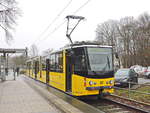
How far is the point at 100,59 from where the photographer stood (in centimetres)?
1114

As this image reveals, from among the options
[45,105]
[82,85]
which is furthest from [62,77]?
[45,105]

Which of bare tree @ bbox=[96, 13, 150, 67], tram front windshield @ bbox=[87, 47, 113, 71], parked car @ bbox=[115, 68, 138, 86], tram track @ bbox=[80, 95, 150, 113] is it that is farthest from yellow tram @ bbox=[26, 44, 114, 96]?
bare tree @ bbox=[96, 13, 150, 67]

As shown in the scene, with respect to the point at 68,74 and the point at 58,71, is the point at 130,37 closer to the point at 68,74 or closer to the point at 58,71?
the point at 58,71

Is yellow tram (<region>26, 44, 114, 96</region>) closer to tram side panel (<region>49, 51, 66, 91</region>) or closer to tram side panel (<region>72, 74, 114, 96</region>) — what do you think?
tram side panel (<region>72, 74, 114, 96</region>)

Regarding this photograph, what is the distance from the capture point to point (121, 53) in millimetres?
56469

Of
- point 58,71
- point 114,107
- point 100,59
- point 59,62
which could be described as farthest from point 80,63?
point 58,71

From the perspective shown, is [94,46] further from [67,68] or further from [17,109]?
[17,109]

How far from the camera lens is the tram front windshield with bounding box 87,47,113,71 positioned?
10878 mm

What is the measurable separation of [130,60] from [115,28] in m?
9.23

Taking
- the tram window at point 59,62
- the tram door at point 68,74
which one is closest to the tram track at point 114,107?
the tram door at point 68,74

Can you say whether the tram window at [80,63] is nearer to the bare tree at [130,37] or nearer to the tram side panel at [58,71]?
the tram side panel at [58,71]

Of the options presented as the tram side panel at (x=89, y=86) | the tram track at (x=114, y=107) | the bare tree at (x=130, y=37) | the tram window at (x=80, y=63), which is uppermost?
the bare tree at (x=130, y=37)

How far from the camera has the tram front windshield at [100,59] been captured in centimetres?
1088

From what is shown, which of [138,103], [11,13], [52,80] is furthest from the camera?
[11,13]
